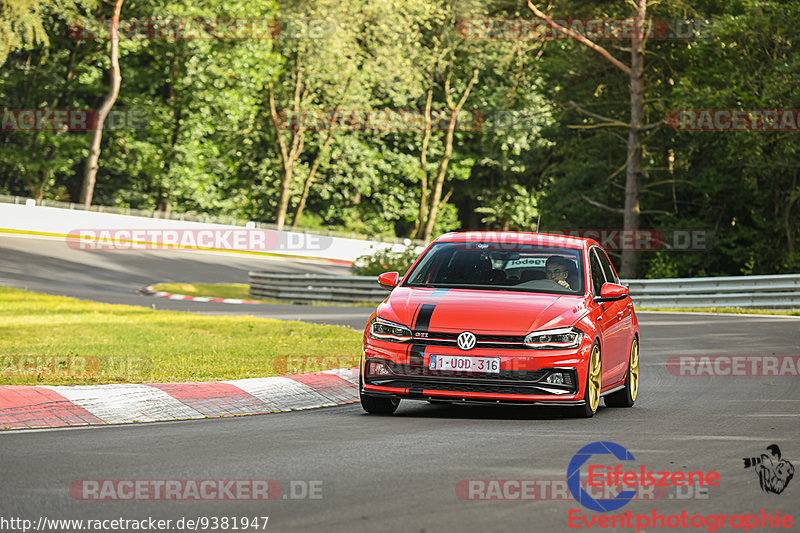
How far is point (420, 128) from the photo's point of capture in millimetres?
72562

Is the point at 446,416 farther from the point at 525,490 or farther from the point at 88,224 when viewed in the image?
the point at 88,224

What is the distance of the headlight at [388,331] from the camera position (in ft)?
32.6

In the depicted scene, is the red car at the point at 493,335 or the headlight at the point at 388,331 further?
the headlight at the point at 388,331

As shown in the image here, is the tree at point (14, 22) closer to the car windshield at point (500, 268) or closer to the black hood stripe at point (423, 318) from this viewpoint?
the car windshield at point (500, 268)

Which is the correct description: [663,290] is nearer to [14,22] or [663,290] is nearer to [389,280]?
[389,280]

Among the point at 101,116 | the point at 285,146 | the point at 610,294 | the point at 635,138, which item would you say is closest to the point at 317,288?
the point at 635,138

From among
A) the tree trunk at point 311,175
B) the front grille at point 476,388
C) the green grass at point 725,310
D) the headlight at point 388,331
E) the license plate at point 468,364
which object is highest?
the tree trunk at point 311,175

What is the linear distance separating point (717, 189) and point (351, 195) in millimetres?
40558

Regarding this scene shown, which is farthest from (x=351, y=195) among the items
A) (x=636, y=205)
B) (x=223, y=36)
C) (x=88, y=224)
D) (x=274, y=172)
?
(x=636, y=205)

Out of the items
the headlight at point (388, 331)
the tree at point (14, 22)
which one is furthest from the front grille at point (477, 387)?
the tree at point (14, 22)

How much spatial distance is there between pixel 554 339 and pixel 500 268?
1.41 metres

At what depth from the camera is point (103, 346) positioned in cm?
1588

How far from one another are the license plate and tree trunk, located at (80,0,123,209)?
49962 millimetres

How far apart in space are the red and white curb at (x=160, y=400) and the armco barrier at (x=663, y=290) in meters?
17.7
